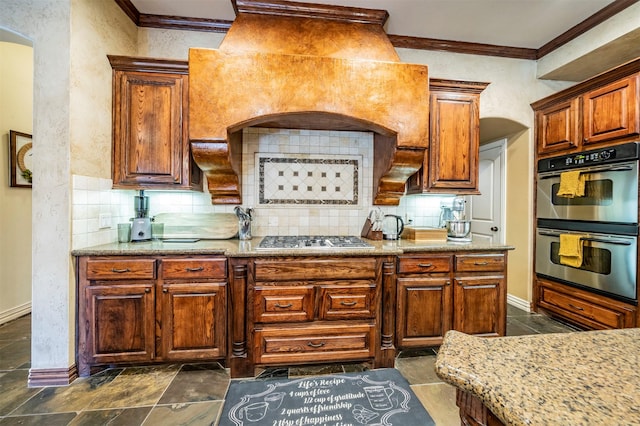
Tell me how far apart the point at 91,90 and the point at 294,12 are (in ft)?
5.63

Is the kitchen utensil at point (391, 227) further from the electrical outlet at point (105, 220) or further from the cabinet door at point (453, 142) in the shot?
the electrical outlet at point (105, 220)

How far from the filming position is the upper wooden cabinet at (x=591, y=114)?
241cm

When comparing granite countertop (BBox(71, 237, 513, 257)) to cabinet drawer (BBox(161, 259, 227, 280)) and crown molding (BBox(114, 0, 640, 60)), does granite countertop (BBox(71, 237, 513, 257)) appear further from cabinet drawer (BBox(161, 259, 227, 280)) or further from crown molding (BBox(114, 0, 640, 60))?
crown molding (BBox(114, 0, 640, 60))

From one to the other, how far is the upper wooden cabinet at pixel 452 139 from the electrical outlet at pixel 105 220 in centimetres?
270

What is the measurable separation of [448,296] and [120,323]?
255 cm

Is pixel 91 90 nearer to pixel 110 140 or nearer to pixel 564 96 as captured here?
pixel 110 140

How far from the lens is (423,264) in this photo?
7.71 ft

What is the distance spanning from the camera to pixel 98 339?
204 cm

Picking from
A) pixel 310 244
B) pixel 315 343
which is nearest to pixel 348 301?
pixel 315 343

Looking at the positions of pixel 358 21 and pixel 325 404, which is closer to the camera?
pixel 325 404

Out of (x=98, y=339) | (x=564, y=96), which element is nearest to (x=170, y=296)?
(x=98, y=339)

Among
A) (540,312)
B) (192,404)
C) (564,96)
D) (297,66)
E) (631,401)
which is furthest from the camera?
(540,312)

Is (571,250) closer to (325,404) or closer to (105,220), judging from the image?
(325,404)

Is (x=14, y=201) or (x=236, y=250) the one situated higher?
(x=14, y=201)
